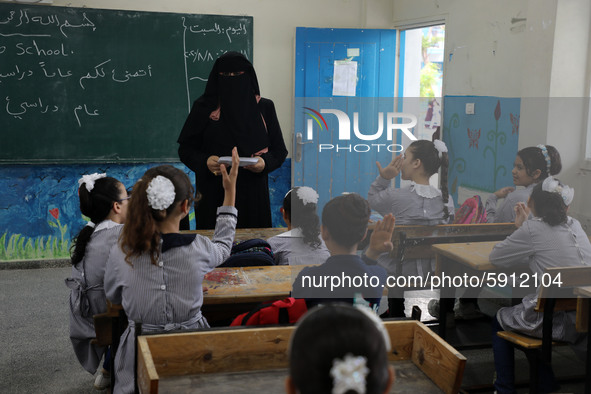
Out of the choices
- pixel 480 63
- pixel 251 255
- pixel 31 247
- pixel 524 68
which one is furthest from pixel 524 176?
pixel 31 247

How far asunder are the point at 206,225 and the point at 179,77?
2.08 metres

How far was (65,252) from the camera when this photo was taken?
4895 millimetres

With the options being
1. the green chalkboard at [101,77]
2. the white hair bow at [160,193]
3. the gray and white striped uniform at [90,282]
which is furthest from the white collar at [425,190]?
the green chalkboard at [101,77]

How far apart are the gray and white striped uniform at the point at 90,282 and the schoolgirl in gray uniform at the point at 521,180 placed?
59.2 inches

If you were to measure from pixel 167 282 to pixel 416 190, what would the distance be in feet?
2.90

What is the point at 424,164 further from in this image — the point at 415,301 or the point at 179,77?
the point at 179,77

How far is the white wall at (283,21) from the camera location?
16.3 ft

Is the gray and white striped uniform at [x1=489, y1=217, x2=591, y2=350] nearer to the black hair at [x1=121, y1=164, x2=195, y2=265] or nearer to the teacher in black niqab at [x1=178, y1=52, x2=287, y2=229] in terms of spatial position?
the black hair at [x1=121, y1=164, x2=195, y2=265]

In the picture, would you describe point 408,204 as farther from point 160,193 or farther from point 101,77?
point 101,77

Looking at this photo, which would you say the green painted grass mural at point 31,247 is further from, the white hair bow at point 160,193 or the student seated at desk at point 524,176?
the student seated at desk at point 524,176

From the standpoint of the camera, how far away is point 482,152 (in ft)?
4.83

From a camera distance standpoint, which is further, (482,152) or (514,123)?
(514,123)

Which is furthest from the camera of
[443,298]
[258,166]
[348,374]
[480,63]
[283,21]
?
[283,21]

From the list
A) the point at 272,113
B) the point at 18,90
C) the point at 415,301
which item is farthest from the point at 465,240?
the point at 18,90
